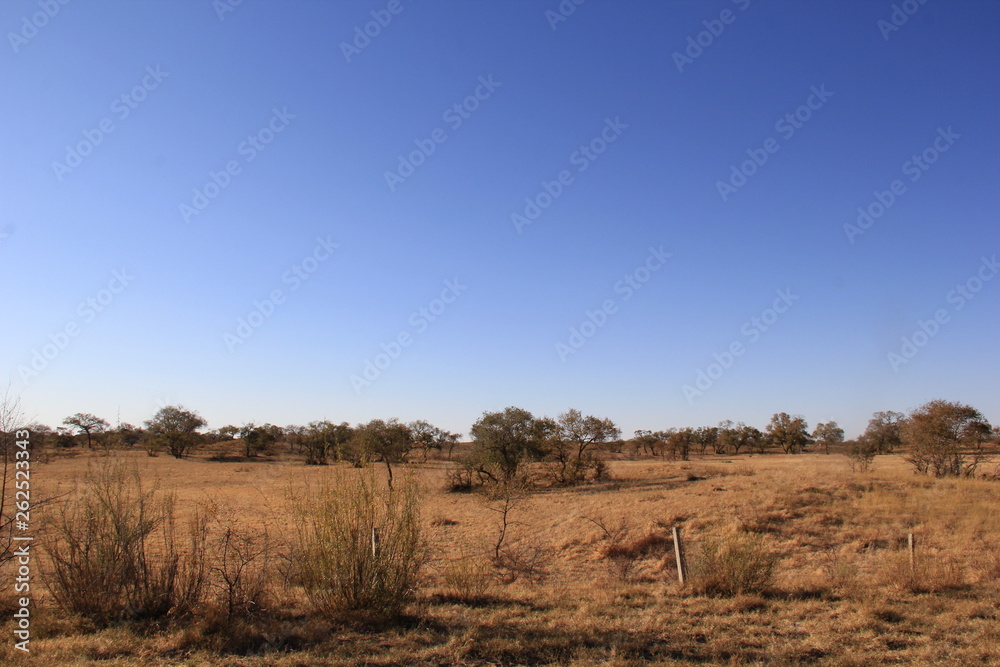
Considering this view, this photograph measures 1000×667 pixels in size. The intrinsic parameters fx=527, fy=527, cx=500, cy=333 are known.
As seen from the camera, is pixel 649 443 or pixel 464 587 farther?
pixel 649 443

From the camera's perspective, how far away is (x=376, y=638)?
664cm

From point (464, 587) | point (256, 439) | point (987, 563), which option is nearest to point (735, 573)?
point (464, 587)

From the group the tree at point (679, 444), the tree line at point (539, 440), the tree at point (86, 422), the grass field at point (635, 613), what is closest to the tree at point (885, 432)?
the tree line at point (539, 440)

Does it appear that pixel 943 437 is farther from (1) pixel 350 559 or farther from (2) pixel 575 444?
(1) pixel 350 559

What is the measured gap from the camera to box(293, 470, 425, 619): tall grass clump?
7402 mm

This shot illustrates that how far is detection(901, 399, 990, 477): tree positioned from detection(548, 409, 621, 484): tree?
1834cm

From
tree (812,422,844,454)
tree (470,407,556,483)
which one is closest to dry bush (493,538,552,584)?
tree (470,407,556,483)

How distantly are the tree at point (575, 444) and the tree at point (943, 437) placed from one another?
18.3 metres

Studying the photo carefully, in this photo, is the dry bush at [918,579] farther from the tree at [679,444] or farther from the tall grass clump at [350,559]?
the tree at [679,444]

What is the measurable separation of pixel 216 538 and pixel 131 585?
1087 cm

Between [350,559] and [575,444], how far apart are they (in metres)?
35.6

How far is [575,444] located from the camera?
4172 centimetres

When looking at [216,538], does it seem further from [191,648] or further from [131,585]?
[191,648]

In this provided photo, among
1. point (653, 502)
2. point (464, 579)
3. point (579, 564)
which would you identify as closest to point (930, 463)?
point (653, 502)
